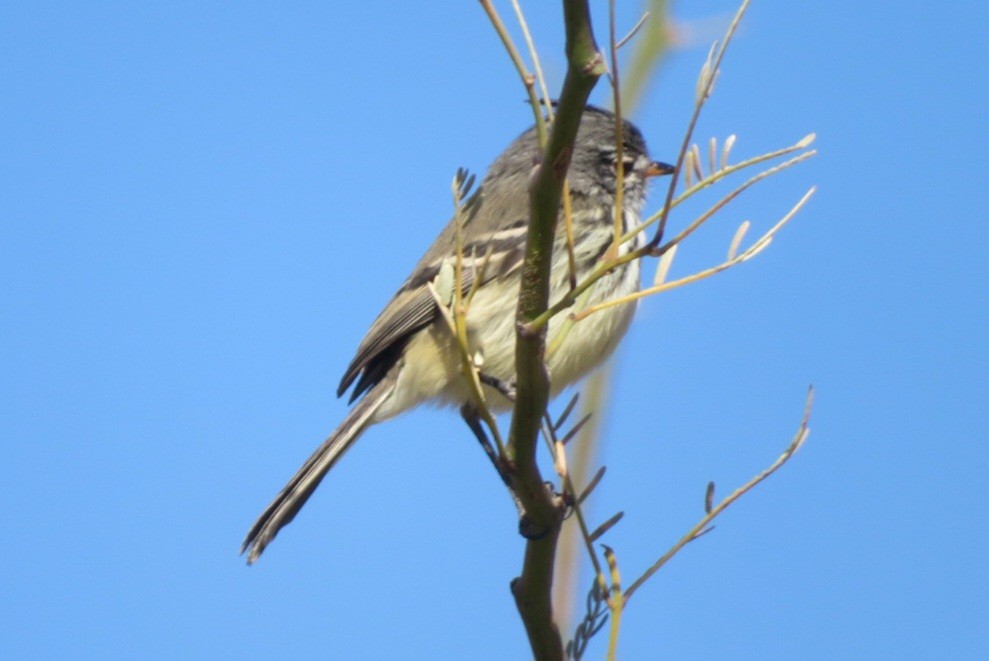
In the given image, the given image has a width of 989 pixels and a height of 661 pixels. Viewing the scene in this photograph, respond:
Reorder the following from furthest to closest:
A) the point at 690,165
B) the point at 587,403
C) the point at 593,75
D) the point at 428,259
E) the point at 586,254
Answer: the point at 428,259 → the point at 586,254 → the point at 587,403 → the point at 690,165 → the point at 593,75

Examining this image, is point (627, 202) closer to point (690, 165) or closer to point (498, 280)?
point (498, 280)

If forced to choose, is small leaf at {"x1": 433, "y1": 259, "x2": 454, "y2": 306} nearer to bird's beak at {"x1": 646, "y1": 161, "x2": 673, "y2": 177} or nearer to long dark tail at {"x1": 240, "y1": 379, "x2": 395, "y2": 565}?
long dark tail at {"x1": 240, "y1": 379, "x2": 395, "y2": 565}

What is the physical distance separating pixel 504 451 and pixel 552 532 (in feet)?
A: 0.85

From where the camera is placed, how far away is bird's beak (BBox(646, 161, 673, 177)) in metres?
5.14

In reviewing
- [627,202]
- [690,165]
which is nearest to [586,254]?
[627,202]

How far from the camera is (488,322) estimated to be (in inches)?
173

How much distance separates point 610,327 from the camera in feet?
14.6

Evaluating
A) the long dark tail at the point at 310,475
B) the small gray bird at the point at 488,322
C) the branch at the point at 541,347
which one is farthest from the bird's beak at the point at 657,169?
the branch at the point at 541,347

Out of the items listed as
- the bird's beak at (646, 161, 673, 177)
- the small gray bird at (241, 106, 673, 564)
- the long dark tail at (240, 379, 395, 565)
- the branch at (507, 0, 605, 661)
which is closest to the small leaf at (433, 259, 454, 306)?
the branch at (507, 0, 605, 661)

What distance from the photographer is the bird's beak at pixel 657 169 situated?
5141 mm

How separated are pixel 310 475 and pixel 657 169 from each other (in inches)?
77.8

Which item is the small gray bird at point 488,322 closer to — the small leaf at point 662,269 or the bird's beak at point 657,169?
the bird's beak at point 657,169

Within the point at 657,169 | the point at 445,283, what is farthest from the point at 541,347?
the point at 657,169

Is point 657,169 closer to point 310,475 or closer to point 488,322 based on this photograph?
point 488,322
